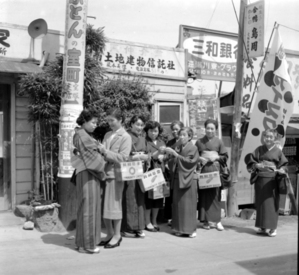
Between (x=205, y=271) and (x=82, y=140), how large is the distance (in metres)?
2.11

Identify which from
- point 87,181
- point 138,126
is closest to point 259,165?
point 138,126

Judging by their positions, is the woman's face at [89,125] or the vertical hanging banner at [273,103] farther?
the vertical hanging banner at [273,103]

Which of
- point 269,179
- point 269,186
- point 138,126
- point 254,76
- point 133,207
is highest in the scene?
point 254,76

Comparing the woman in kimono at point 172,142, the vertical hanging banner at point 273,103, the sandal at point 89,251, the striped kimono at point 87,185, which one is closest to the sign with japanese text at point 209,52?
the vertical hanging banner at point 273,103

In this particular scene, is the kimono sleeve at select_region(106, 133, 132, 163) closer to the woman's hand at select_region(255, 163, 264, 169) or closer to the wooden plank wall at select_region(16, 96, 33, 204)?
the woman's hand at select_region(255, 163, 264, 169)

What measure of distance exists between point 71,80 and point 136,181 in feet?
6.18

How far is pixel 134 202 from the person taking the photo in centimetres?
610

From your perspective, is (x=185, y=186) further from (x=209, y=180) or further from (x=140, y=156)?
(x=140, y=156)

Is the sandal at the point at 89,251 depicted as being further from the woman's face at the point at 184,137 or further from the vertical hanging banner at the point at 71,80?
the woman's face at the point at 184,137

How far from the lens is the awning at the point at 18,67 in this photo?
6492 millimetres

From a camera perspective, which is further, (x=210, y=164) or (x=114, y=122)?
(x=210, y=164)

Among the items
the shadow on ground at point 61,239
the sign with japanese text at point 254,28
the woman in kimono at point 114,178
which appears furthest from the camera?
the sign with japanese text at point 254,28

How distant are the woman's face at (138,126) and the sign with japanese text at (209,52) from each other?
3777mm

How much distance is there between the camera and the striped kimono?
5.05 meters
